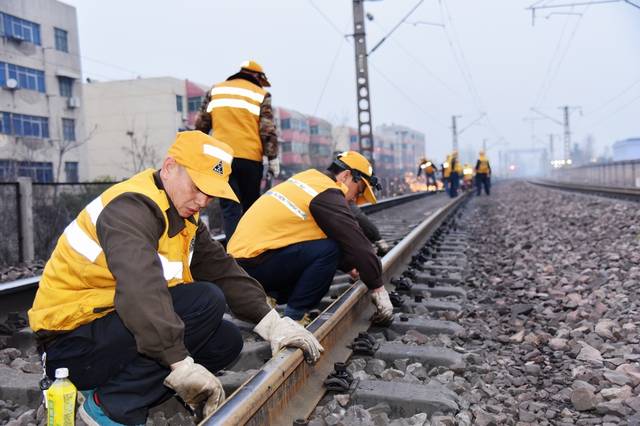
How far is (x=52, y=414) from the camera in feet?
7.38

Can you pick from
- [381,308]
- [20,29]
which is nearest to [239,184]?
[381,308]

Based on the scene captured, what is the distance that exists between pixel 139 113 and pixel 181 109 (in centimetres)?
358

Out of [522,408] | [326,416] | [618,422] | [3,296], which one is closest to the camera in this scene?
[326,416]

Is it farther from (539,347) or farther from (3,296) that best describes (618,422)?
(3,296)

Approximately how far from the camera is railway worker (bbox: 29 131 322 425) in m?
2.09

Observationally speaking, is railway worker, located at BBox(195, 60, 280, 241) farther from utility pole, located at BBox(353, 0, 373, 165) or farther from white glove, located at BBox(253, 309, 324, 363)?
utility pole, located at BBox(353, 0, 373, 165)

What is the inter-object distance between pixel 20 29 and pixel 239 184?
118ft

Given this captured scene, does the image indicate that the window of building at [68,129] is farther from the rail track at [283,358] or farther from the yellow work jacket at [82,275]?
the yellow work jacket at [82,275]

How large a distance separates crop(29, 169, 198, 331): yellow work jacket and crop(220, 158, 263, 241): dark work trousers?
3320 mm

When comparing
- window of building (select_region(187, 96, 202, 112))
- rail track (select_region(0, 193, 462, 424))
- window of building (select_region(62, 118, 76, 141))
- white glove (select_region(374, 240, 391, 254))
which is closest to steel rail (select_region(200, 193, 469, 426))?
rail track (select_region(0, 193, 462, 424))

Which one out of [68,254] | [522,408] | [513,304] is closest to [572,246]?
[513,304]

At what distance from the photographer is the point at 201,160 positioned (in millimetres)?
2332

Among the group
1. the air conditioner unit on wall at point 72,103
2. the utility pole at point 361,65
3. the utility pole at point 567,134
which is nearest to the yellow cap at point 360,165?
the utility pole at point 361,65

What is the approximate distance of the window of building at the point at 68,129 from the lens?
128ft
